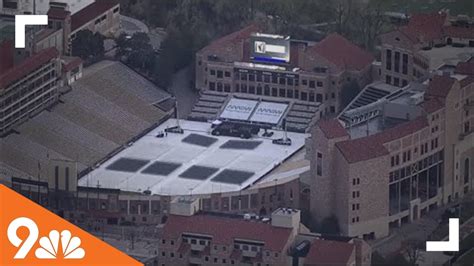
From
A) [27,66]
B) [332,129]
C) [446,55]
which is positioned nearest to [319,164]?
[332,129]

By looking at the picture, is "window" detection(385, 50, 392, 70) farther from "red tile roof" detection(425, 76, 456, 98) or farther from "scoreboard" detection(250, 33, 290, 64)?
"red tile roof" detection(425, 76, 456, 98)

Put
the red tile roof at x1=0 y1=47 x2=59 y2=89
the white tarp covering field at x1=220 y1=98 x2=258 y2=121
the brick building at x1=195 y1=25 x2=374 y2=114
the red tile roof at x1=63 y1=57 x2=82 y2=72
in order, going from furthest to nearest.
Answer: the brick building at x1=195 y1=25 x2=374 y2=114
the white tarp covering field at x1=220 y1=98 x2=258 y2=121
the red tile roof at x1=63 y1=57 x2=82 y2=72
the red tile roof at x1=0 y1=47 x2=59 y2=89

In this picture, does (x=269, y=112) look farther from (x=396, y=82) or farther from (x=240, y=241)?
(x=240, y=241)

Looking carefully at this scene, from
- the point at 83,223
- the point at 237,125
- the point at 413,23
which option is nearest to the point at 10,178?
the point at 83,223

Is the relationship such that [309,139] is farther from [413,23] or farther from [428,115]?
[413,23]

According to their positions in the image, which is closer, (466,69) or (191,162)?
(191,162)

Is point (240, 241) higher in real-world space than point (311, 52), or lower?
lower

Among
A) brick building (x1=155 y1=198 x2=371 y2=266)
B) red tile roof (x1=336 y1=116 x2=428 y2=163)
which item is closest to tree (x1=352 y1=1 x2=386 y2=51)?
red tile roof (x1=336 y1=116 x2=428 y2=163)
